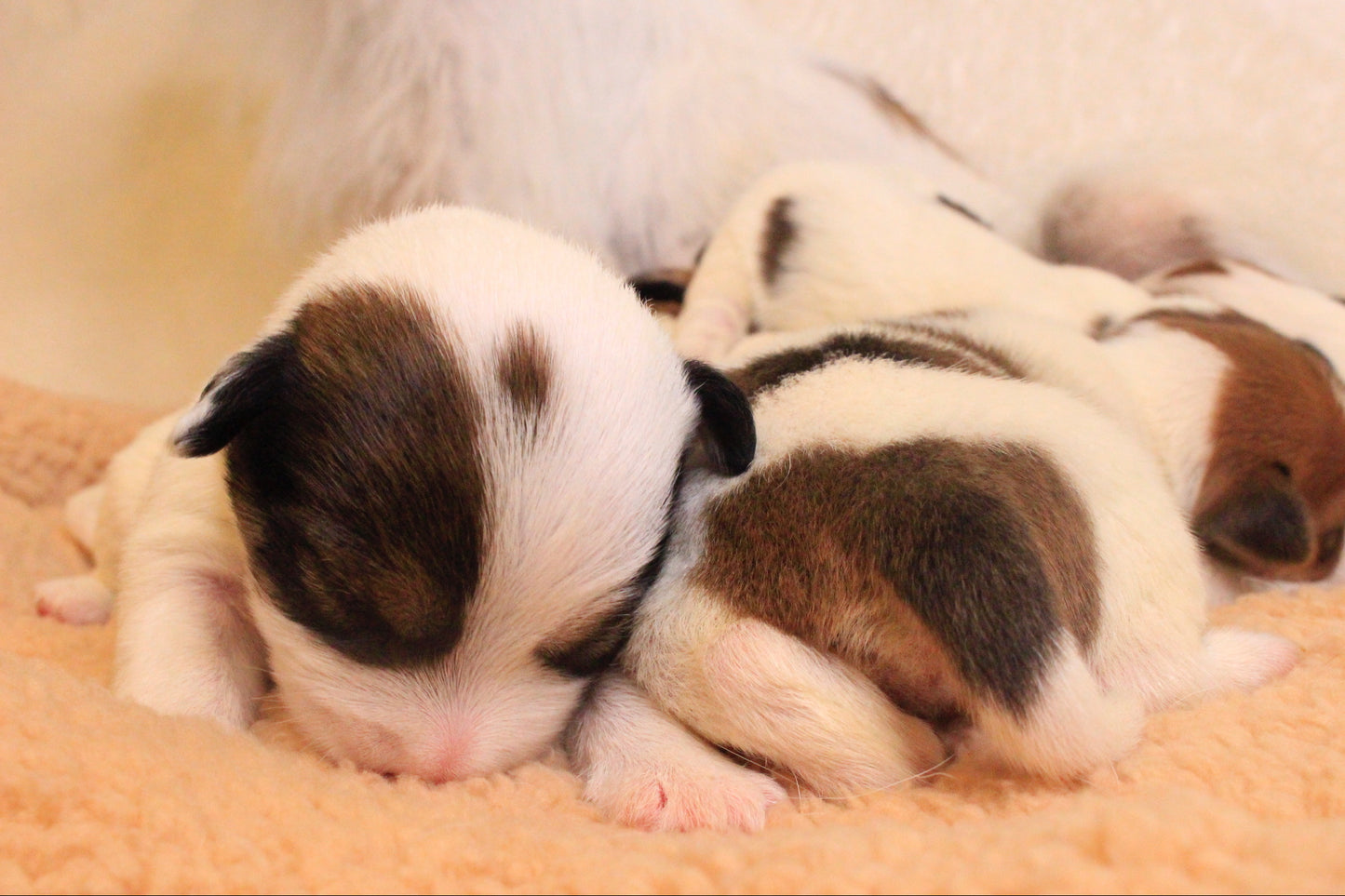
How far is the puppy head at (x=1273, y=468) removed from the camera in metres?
2.00


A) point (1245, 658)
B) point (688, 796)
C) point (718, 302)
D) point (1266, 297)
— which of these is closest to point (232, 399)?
point (688, 796)

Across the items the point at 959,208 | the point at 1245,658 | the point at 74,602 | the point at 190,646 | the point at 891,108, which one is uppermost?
the point at 891,108

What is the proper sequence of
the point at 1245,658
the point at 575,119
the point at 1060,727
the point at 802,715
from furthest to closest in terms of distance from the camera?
the point at 575,119, the point at 1245,658, the point at 802,715, the point at 1060,727

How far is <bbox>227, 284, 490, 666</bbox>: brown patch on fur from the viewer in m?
1.17

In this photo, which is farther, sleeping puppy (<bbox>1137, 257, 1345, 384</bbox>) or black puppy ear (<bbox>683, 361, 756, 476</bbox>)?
sleeping puppy (<bbox>1137, 257, 1345, 384</bbox>)

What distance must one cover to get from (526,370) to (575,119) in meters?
1.88

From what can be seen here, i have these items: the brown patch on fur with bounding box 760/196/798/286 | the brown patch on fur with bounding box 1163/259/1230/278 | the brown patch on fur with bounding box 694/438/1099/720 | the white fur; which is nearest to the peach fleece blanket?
the brown patch on fur with bounding box 694/438/1099/720

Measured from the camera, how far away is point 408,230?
1.54m

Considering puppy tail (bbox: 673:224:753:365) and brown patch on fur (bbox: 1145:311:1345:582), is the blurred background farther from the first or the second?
brown patch on fur (bbox: 1145:311:1345:582)

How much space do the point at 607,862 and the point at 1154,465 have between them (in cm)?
118

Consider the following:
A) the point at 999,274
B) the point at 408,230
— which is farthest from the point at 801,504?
the point at 999,274

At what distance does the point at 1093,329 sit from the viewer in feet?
8.18

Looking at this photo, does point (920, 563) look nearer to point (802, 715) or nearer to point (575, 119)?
point (802, 715)

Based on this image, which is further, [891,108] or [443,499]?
[891,108]
